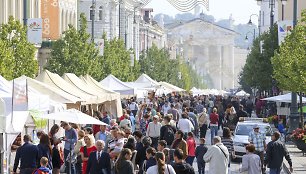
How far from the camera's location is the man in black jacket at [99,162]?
21.0 metres

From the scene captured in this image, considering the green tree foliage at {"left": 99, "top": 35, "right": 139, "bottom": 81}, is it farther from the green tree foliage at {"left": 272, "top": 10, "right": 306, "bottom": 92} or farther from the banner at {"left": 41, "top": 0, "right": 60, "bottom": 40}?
the green tree foliage at {"left": 272, "top": 10, "right": 306, "bottom": 92}

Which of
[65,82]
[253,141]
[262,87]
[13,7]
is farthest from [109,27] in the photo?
[253,141]

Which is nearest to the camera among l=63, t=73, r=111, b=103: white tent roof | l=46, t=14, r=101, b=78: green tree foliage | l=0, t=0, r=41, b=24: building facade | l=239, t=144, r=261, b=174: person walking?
l=239, t=144, r=261, b=174: person walking

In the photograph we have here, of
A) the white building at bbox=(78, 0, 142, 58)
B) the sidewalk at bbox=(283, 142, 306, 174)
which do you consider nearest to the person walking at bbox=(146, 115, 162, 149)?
the sidewalk at bbox=(283, 142, 306, 174)

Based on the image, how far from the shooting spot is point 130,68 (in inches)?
3226

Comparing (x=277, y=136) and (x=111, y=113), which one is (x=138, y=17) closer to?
(x=111, y=113)

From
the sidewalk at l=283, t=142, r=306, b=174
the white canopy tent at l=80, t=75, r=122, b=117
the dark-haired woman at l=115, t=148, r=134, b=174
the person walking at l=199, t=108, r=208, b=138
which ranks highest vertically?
the white canopy tent at l=80, t=75, r=122, b=117

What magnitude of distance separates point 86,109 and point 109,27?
69.8 metres

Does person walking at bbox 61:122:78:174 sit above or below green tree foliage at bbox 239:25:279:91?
below

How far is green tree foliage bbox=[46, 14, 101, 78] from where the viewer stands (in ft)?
188

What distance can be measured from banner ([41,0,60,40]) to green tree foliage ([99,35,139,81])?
3314 millimetres

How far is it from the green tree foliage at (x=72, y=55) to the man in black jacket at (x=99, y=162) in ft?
117

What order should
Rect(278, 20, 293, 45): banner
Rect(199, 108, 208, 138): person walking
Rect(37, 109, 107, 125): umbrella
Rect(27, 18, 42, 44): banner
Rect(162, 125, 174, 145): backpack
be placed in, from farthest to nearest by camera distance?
1. Rect(278, 20, 293, 45): banner
2. Rect(199, 108, 208, 138): person walking
3. Rect(27, 18, 42, 44): banner
4. Rect(162, 125, 174, 145): backpack
5. Rect(37, 109, 107, 125): umbrella

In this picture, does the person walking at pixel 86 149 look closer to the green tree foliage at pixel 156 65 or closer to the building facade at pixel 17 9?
the building facade at pixel 17 9
